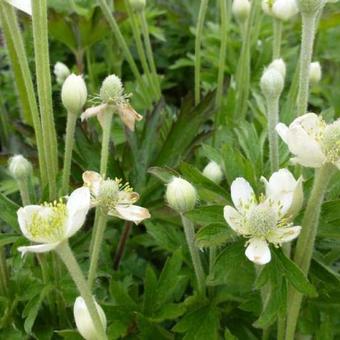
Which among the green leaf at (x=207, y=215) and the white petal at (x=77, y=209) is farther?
the green leaf at (x=207, y=215)

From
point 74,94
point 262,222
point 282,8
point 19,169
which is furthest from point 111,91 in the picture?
point 282,8

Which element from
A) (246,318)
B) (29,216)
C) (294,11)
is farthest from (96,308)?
(294,11)

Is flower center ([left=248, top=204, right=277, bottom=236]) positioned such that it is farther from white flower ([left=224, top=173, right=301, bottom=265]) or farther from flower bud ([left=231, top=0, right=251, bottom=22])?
flower bud ([left=231, top=0, right=251, bottom=22])

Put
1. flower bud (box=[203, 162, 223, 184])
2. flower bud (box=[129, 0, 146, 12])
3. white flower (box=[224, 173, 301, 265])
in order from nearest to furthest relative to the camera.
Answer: white flower (box=[224, 173, 301, 265]) → flower bud (box=[203, 162, 223, 184]) → flower bud (box=[129, 0, 146, 12])

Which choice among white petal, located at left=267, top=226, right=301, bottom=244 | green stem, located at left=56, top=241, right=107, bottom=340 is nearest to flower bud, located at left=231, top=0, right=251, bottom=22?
white petal, located at left=267, top=226, right=301, bottom=244

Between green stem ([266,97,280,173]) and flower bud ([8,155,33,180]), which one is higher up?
green stem ([266,97,280,173])

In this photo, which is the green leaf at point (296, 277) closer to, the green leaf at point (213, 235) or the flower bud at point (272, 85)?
the green leaf at point (213, 235)

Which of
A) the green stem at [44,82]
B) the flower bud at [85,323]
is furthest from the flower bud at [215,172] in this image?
the flower bud at [85,323]
